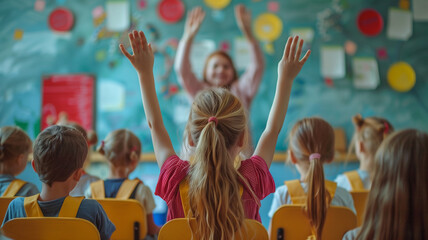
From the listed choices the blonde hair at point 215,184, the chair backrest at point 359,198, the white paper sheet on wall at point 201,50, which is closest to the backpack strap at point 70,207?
the blonde hair at point 215,184

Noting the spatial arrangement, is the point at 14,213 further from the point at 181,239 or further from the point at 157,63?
the point at 157,63

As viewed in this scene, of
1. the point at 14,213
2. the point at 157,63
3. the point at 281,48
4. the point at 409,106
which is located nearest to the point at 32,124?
the point at 157,63

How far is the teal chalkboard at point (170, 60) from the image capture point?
3.71m

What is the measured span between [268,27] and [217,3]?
54 cm

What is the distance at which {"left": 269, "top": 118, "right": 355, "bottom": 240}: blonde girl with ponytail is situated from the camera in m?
1.54

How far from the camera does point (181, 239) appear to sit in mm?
1199

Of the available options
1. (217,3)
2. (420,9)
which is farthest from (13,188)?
(420,9)

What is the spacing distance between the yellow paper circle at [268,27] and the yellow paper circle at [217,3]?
1.15 feet

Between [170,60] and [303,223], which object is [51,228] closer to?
[303,223]

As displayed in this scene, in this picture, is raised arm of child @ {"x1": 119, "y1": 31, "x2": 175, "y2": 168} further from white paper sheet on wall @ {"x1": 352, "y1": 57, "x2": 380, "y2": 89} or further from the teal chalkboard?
white paper sheet on wall @ {"x1": 352, "y1": 57, "x2": 380, "y2": 89}

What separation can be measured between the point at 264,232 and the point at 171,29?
306 cm

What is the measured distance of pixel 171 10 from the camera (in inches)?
154

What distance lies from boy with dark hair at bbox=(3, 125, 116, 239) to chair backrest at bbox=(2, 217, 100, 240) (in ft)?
0.39

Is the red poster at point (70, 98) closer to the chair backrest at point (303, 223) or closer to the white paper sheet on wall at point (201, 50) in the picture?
the white paper sheet on wall at point (201, 50)
